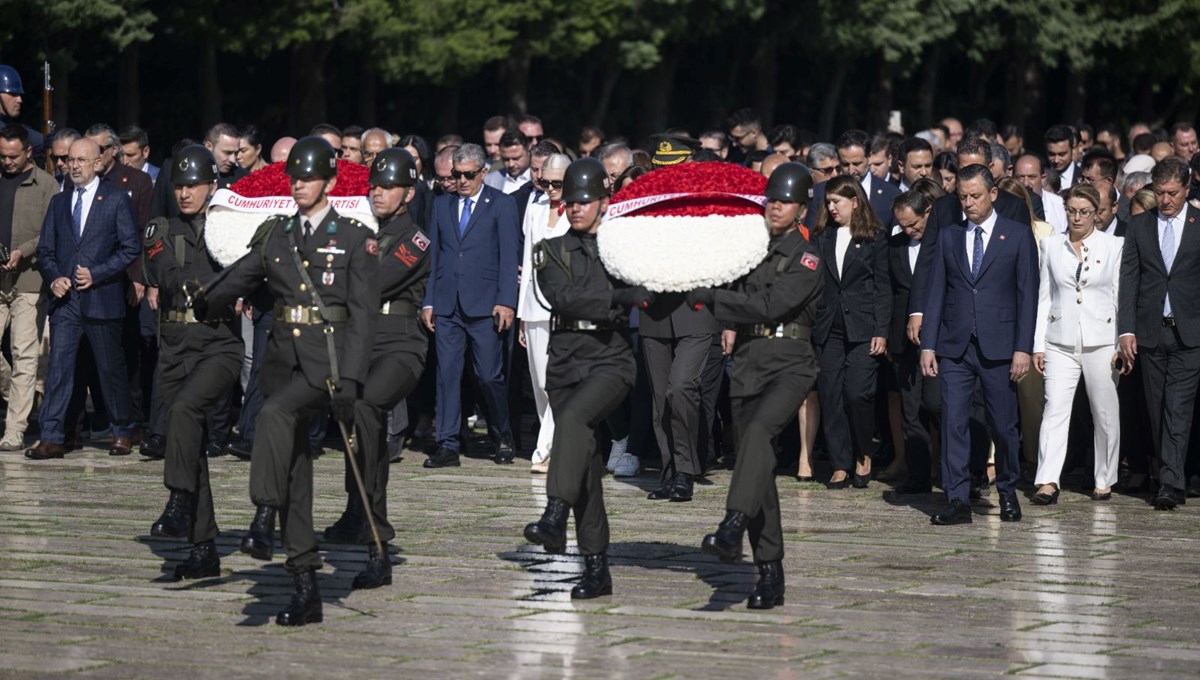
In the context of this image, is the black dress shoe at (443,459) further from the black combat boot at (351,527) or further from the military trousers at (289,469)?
the military trousers at (289,469)

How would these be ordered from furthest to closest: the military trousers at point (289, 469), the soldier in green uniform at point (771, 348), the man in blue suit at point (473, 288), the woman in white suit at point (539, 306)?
the man in blue suit at point (473, 288)
the woman in white suit at point (539, 306)
the soldier in green uniform at point (771, 348)
the military trousers at point (289, 469)

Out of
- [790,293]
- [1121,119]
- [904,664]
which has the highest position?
[1121,119]

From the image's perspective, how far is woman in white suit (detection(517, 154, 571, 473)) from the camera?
15.0 metres

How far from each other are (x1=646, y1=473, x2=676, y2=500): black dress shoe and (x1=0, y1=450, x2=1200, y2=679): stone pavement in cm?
15

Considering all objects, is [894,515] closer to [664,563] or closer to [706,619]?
[664,563]

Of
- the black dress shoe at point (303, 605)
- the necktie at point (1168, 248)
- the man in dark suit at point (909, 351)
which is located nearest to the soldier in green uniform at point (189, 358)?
the black dress shoe at point (303, 605)

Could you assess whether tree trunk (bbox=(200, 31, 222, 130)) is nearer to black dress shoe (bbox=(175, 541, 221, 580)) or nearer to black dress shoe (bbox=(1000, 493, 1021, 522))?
black dress shoe (bbox=(1000, 493, 1021, 522))

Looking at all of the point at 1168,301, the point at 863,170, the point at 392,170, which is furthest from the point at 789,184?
the point at 863,170

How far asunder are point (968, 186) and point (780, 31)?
1413 inches

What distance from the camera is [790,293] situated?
10516 millimetres

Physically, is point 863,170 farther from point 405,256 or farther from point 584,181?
point 584,181

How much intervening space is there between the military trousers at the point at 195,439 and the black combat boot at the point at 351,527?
2.95ft

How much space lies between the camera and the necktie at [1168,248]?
14031 millimetres

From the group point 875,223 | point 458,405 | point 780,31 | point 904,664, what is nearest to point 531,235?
point 458,405
